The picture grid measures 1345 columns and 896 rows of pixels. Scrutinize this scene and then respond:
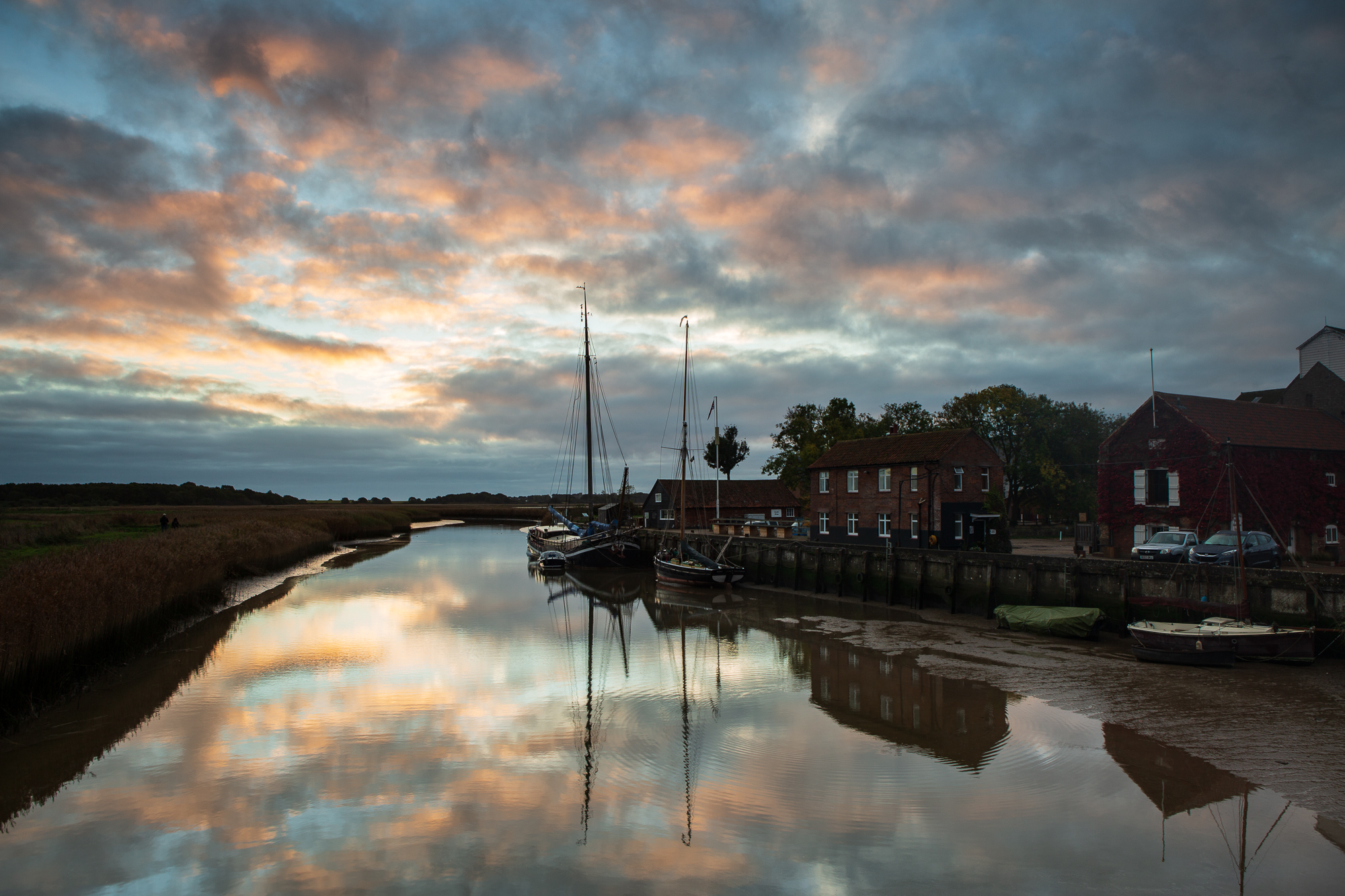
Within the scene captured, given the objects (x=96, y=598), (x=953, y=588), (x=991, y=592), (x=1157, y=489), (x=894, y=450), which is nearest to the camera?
(x=96, y=598)

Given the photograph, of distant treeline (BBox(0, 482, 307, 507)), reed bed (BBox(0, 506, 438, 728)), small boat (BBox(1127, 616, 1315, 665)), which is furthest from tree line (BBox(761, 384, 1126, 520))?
distant treeline (BBox(0, 482, 307, 507))

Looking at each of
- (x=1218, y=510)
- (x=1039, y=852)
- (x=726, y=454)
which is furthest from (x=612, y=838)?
(x=726, y=454)

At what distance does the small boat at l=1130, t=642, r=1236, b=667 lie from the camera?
2056 centimetres

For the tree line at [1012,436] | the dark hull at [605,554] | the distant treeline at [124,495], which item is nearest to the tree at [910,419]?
the tree line at [1012,436]

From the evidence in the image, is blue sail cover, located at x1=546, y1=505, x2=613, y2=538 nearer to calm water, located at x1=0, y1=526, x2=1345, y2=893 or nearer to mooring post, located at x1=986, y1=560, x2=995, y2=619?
mooring post, located at x1=986, y1=560, x2=995, y2=619

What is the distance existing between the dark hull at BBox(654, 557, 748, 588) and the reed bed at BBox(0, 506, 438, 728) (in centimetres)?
2198

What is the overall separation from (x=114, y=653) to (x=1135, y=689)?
26.1 m

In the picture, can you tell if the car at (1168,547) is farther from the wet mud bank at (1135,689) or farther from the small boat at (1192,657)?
the small boat at (1192,657)

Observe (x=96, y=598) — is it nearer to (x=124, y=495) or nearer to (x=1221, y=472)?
(x=1221, y=472)

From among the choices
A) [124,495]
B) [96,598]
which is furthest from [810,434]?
[124,495]

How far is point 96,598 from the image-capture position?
1848cm

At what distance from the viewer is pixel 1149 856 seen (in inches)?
408

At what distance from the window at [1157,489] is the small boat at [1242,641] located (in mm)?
15318

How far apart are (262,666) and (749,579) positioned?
2991 cm
